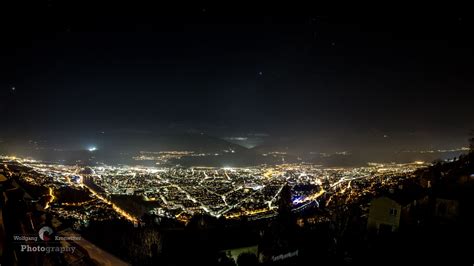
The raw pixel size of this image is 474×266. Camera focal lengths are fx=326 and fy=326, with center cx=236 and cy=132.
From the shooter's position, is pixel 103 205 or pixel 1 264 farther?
pixel 103 205

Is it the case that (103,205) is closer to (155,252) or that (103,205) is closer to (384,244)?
(155,252)

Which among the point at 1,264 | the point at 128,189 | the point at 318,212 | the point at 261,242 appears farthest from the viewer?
the point at 128,189

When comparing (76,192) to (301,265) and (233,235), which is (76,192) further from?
(301,265)

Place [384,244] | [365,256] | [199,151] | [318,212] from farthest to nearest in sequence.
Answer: [199,151]
[318,212]
[384,244]
[365,256]

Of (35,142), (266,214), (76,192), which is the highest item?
→ (35,142)

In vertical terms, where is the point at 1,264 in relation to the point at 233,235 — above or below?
above

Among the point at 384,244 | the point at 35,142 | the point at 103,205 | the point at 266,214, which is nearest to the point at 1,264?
the point at 384,244

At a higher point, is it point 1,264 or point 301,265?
point 1,264

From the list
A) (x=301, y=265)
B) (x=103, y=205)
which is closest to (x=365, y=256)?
(x=301, y=265)

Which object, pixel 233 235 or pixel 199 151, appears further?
pixel 199 151

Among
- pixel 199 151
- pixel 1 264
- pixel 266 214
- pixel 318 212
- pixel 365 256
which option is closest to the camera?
pixel 1 264
